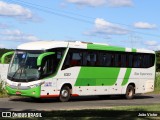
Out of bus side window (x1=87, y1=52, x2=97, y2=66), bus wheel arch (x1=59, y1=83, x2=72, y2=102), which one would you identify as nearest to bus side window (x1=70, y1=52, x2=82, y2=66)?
bus side window (x1=87, y1=52, x2=97, y2=66)

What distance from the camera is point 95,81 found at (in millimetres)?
26438

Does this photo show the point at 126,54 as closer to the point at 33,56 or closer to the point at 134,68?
the point at 134,68

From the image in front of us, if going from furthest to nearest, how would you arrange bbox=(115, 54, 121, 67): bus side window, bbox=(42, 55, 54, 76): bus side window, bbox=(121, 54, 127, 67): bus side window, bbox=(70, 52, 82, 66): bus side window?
bbox=(121, 54, 127, 67): bus side window < bbox=(115, 54, 121, 67): bus side window < bbox=(70, 52, 82, 66): bus side window < bbox=(42, 55, 54, 76): bus side window

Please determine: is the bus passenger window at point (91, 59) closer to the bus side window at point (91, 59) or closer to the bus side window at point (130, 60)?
the bus side window at point (91, 59)

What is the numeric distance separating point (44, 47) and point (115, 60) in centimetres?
609

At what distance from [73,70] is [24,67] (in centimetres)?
291

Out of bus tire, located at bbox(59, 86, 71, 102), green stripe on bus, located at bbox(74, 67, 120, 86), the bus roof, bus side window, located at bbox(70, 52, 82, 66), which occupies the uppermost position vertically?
the bus roof

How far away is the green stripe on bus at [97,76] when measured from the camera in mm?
25359

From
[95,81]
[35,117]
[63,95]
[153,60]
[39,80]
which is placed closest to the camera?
[35,117]

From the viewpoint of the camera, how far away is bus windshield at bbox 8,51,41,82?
22.8 meters

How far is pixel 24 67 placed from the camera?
75.4 feet

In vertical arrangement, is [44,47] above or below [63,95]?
above

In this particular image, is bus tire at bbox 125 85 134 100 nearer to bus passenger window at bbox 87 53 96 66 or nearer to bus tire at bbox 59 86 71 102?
bus passenger window at bbox 87 53 96 66

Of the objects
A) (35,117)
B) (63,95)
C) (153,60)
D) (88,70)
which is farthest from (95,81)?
(35,117)
